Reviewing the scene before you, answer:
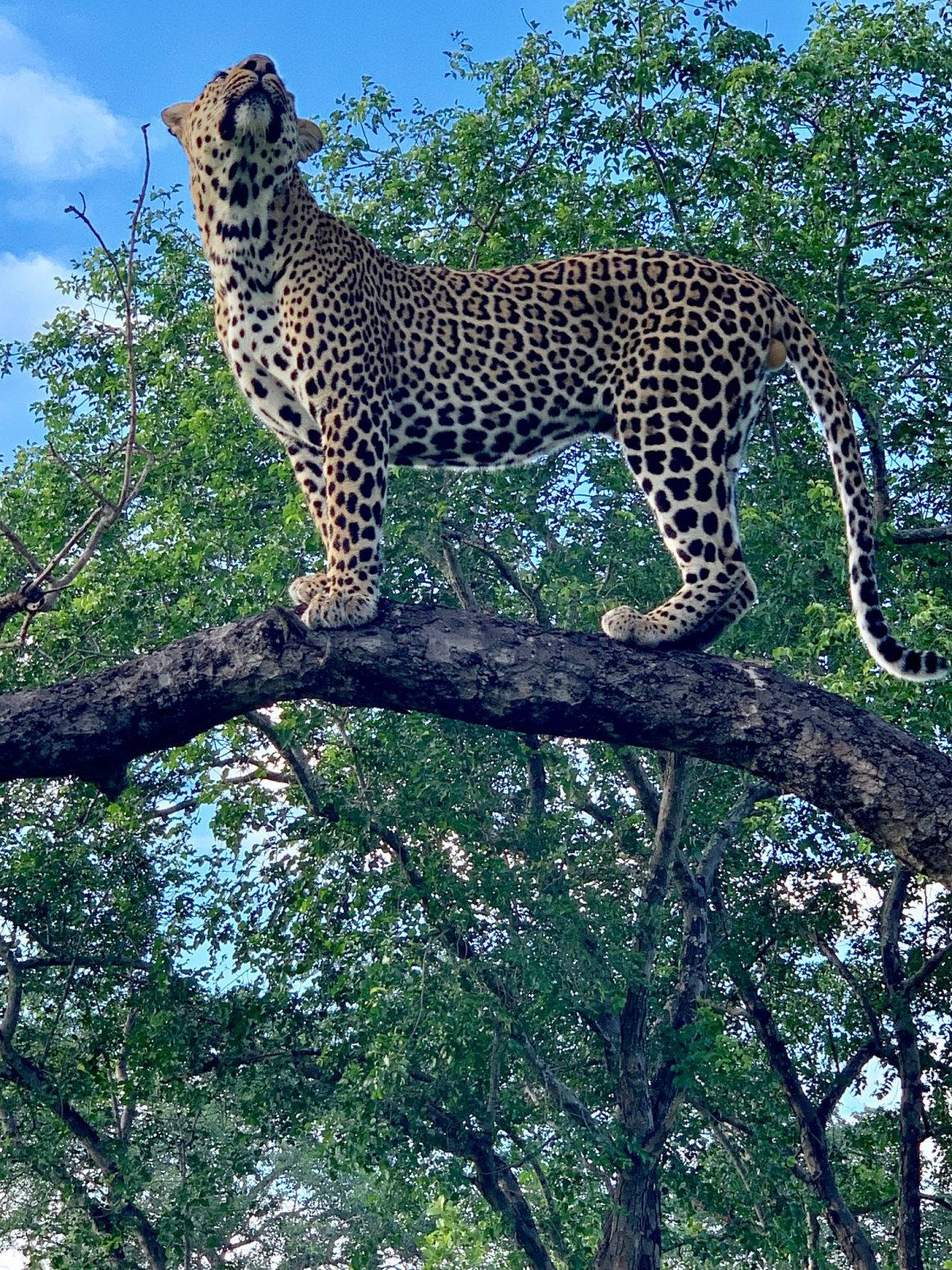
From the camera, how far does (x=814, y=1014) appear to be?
623 inches

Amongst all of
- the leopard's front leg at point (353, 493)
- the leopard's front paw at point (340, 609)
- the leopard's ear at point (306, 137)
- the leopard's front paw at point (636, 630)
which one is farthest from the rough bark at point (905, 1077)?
the leopard's ear at point (306, 137)

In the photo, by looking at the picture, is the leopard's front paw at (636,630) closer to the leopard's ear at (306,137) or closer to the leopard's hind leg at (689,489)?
the leopard's hind leg at (689,489)

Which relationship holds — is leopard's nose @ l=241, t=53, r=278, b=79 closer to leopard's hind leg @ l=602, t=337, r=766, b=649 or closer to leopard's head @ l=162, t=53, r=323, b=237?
leopard's head @ l=162, t=53, r=323, b=237

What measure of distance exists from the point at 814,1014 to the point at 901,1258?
7.87ft

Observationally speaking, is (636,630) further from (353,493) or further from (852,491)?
(353,493)

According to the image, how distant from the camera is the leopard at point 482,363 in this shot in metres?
6.58

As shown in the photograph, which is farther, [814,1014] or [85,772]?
[814,1014]

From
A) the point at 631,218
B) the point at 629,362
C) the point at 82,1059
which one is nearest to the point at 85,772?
the point at 629,362

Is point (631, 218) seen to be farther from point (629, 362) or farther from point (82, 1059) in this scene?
point (82, 1059)

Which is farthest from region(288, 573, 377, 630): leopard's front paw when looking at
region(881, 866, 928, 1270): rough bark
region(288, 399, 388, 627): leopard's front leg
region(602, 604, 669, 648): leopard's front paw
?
region(881, 866, 928, 1270): rough bark

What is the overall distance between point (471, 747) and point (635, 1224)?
424cm

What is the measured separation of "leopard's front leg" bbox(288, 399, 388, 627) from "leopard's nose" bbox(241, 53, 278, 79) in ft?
5.37

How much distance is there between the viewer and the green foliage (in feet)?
39.8

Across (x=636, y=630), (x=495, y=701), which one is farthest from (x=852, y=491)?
(x=495, y=701)
